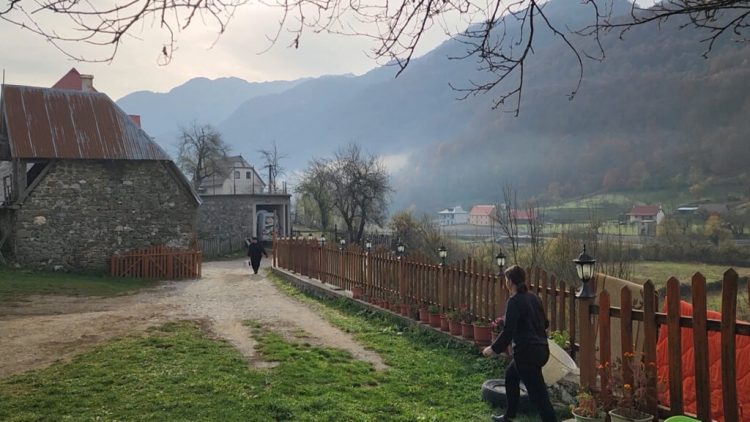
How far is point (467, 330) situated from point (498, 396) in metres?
2.51

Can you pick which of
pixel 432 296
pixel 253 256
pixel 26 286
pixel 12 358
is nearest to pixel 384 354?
pixel 432 296

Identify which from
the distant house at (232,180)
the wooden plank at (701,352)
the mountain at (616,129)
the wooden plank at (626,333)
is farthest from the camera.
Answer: the mountain at (616,129)

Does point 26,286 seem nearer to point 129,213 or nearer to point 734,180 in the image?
point 129,213

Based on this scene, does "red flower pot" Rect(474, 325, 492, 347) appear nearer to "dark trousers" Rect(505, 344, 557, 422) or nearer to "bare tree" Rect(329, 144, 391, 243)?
"dark trousers" Rect(505, 344, 557, 422)

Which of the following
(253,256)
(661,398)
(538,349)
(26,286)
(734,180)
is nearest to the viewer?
(661,398)

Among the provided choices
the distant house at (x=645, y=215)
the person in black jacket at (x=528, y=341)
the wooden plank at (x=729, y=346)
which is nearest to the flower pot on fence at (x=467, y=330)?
the person in black jacket at (x=528, y=341)

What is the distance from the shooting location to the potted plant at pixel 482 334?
7.78 meters

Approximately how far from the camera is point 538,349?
194 inches

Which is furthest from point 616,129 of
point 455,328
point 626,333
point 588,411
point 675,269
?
point 588,411

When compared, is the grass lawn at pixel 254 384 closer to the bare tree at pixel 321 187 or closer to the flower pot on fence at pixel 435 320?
the flower pot on fence at pixel 435 320

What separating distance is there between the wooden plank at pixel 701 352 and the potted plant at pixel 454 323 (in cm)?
450

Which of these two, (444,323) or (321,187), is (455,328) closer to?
(444,323)

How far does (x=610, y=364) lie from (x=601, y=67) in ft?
336

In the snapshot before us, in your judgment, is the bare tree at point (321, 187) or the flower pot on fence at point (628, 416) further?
the bare tree at point (321, 187)
